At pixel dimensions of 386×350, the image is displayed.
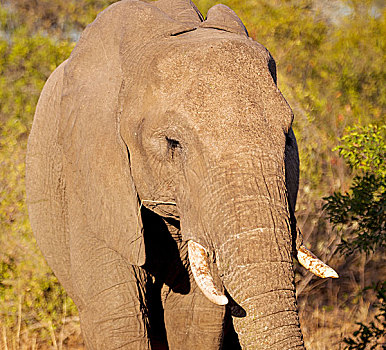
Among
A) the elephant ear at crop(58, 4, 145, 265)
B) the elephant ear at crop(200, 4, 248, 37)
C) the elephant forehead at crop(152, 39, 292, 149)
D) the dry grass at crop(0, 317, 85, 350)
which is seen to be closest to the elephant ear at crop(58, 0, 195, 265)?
the elephant ear at crop(58, 4, 145, 265)

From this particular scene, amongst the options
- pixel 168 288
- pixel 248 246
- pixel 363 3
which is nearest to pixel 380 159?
pixel 168 288

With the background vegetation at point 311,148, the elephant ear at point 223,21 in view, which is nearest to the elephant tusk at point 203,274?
the elephant ear at point 223,21

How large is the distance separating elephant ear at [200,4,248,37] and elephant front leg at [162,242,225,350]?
1293mm

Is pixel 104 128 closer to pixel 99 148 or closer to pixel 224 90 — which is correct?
pixel 99 148

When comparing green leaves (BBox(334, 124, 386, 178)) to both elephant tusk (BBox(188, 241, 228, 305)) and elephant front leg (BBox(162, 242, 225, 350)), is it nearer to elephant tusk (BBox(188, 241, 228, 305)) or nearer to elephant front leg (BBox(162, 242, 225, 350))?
elephant front leg (BBox(162, 242, 225, 350))

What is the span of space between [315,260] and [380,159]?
2.01 metres

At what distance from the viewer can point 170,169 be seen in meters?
2.62

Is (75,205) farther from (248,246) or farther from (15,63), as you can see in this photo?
(15,63)

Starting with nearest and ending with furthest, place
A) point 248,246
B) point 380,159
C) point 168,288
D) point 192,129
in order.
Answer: point 248,246, point 192,129, point 168,288, point 380,159

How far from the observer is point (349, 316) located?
5.64 m

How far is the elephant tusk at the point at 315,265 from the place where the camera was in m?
2.47

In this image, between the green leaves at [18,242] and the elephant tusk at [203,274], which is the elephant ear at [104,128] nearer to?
the elephant tusk at [203,274]

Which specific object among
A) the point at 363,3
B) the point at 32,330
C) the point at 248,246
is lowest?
the point at 32,330

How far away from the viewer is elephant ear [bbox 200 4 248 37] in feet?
9.58
